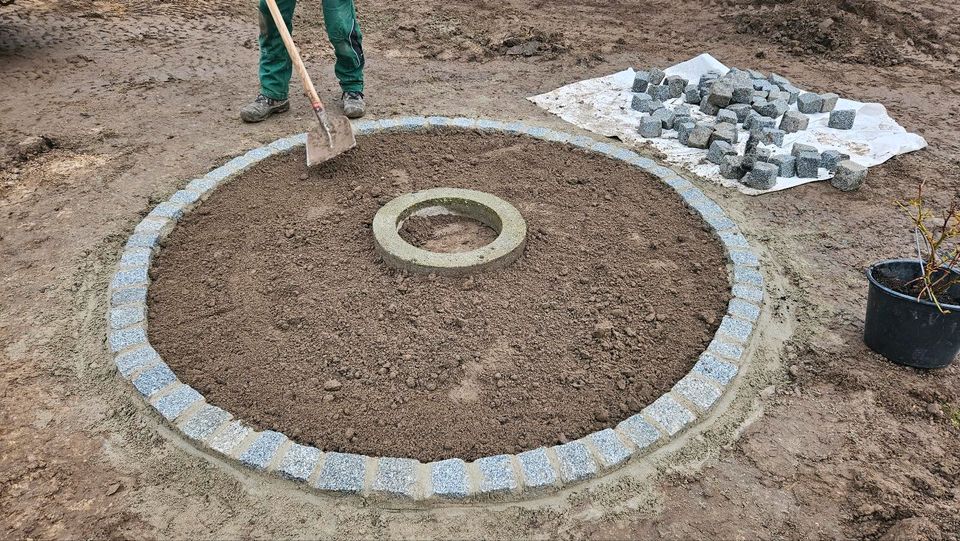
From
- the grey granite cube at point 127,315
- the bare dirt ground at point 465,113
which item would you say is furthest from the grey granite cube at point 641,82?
the grey granite cube at point 127,315

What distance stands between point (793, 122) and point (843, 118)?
18.3 inches

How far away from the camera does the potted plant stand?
2846 millimetres

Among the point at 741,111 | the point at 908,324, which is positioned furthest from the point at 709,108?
the point at 908,324

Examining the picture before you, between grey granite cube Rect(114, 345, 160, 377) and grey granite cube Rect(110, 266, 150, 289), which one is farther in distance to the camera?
grey granite cube Rect(110, 266, 150, 289)

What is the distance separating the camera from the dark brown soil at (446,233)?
13.2 ft

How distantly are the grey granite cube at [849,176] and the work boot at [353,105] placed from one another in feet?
13.0

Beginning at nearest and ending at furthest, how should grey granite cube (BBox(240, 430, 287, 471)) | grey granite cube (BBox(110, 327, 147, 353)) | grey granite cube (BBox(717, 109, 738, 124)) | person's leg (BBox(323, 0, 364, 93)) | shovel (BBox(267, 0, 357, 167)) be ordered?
grey granite cube (BBox(240, 430, 287, 471)) → grey granite cube (BBox(110, 327, 147, 353)) → shovel (BBox(267, 0, 357, 167)) → person's leg (BBox(323, 0, 364, 93)) → grey granite cube (BBox(717, 109, 738, 124))

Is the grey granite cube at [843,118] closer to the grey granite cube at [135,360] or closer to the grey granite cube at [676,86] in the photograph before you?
the grey granite cube at [676,86]

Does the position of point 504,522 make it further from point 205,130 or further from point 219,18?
point 219,18

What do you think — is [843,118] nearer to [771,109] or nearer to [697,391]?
[771,109]

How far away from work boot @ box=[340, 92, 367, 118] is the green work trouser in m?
0.05

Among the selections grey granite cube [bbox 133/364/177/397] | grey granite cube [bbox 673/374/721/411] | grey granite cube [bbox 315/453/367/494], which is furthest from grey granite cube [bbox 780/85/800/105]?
grey granite cube [bbox 133/364/177/397]

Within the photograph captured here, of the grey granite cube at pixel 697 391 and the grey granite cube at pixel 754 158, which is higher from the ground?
the grey granite cube at pixel 754 158

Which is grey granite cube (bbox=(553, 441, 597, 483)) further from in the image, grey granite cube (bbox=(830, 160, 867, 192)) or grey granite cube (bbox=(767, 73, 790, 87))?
grey granite cube (bbox=(767, 73, 790, 87))
